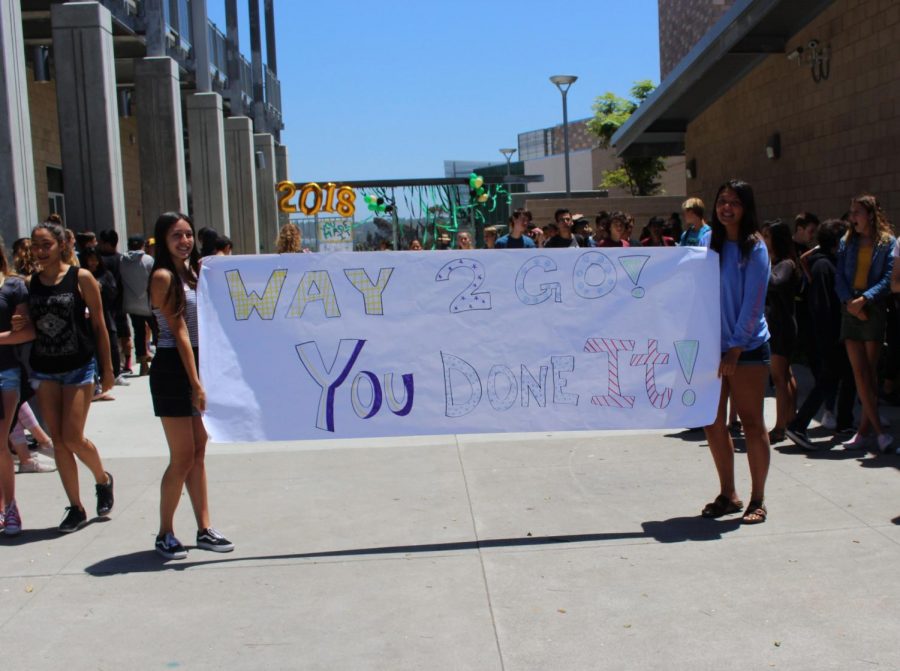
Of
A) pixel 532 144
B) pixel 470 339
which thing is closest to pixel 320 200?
pixel 470 339

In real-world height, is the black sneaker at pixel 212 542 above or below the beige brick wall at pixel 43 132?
below

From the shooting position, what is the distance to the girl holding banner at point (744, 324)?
17.6ft

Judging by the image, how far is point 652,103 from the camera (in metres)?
18.5

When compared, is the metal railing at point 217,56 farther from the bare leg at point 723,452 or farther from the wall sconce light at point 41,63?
the bare leg at point 723,452

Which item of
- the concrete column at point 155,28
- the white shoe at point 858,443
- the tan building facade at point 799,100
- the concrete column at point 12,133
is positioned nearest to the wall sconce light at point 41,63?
the concrete column at point 155,28

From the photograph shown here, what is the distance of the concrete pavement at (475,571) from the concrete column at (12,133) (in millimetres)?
4146

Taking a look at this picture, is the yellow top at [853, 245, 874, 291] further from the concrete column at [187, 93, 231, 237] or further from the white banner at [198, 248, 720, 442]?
the concrete column at [187, 93, 231, 237]

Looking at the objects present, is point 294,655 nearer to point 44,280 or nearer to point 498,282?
point 498,282

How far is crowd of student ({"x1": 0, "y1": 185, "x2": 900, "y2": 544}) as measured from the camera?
5.09 meters

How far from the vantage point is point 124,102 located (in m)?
22.6

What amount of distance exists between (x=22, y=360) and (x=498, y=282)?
9.67ft

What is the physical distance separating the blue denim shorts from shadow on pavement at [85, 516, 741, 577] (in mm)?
1244

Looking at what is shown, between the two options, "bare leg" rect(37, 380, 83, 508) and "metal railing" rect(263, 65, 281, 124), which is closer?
"bare leg" rect(37, 380, 83, 508)

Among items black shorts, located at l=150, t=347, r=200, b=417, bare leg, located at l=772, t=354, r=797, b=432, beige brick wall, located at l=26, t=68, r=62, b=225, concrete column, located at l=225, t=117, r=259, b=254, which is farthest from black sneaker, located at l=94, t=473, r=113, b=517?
concrete column, located at l=225, t=117, r=259, b=254
